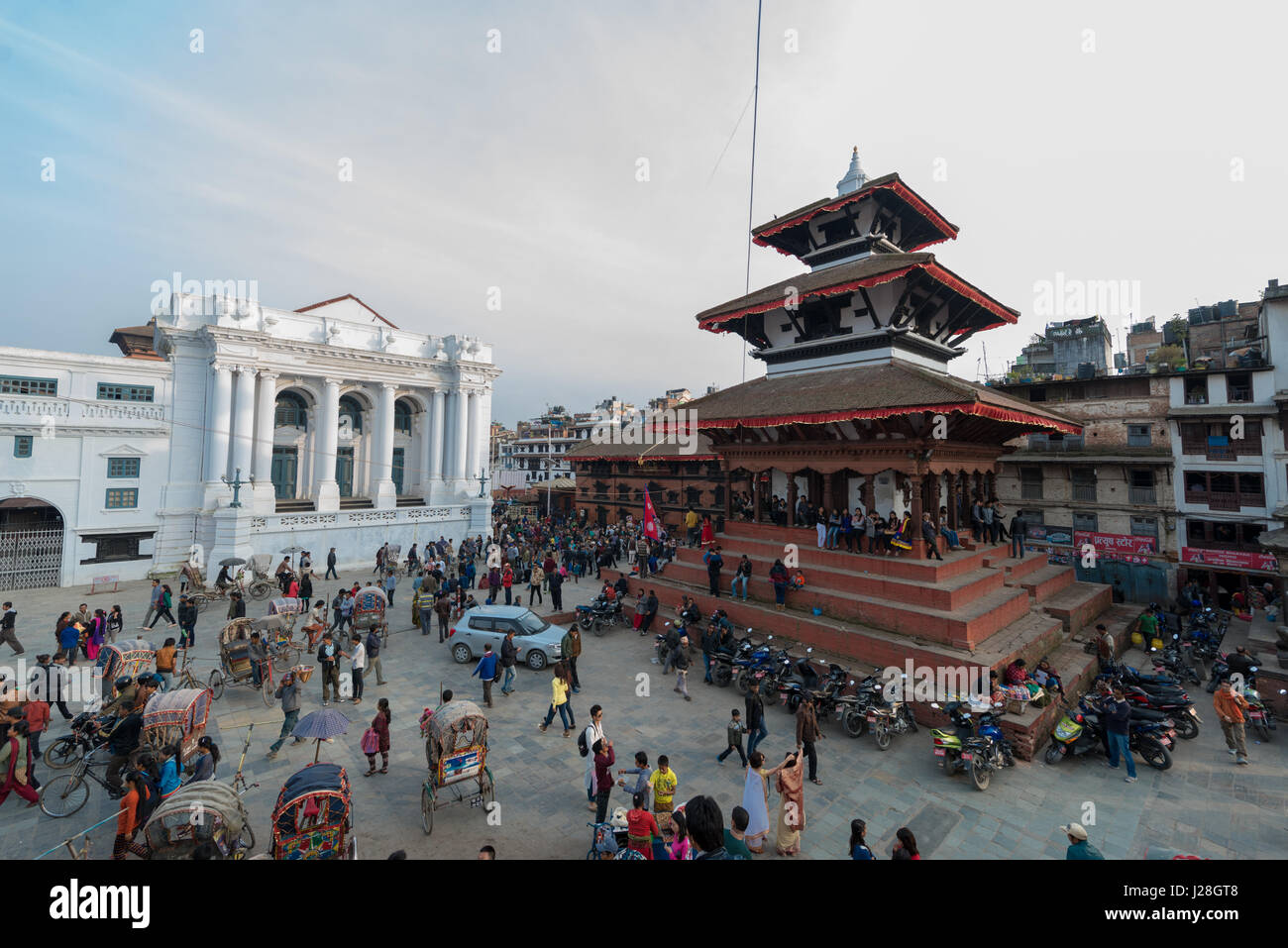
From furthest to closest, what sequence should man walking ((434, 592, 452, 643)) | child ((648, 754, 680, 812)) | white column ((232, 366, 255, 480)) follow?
white column ((232, 366, 255, 480))
man walking ((434, 592, 452, 643))
child ((648, 754, 680, 812))

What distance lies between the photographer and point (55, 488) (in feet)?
76.6

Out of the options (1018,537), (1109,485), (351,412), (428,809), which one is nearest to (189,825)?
(428,809)

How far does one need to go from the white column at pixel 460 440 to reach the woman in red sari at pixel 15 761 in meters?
28.2

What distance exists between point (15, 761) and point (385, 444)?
26.9 m

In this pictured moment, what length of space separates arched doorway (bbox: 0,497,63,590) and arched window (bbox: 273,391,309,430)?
36.0 ft

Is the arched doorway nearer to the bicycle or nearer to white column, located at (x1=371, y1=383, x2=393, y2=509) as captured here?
white column, located at (x1=371, y1=383, x2=393, y2=509)

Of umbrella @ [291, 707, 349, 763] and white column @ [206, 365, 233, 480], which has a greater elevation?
white column @ [206, 365, 233, 480]

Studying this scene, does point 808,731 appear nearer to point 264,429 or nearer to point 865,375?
point 865,375

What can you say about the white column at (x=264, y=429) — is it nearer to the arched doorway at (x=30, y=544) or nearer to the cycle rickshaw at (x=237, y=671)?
the arched doorway at (x=30, y=544)

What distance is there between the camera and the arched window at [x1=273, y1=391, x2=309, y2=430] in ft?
108

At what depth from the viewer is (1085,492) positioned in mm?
23641

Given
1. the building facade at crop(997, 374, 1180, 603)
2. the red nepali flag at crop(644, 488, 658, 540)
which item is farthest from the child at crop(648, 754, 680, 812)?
the building facade at crop(997, 374, 1180, 603)
